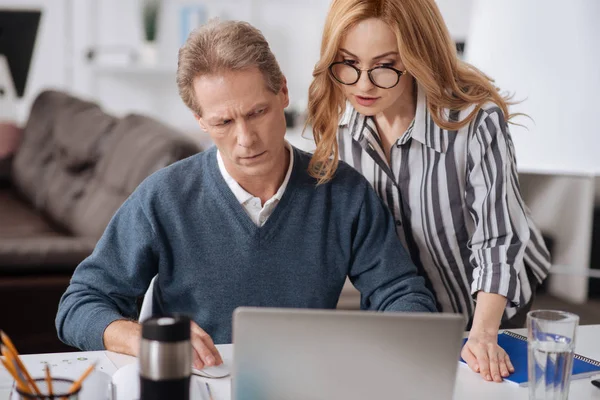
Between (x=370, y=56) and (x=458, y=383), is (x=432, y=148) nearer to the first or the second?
(x=370, y=56)

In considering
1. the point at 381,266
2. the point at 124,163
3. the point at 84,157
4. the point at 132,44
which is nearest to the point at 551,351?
the point at 381,266

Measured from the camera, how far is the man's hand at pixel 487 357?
1.25 m

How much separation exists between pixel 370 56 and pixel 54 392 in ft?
2.76

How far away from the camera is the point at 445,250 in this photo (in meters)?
1.64

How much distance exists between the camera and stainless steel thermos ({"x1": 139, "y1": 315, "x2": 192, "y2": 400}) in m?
0.83

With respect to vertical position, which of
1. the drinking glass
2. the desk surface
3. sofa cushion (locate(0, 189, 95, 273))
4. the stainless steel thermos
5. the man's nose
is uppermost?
the man's nose

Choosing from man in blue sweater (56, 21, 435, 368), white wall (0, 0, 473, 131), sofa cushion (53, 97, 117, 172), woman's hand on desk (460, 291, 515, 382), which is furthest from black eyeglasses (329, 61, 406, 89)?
white wall (0, 0, 473, 131)

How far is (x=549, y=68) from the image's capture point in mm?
2637

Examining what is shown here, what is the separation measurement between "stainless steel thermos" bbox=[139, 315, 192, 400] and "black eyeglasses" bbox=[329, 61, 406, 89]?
76cm

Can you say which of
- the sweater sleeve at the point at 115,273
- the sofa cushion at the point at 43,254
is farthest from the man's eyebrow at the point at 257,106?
the sofa cushion at the point at 43,254

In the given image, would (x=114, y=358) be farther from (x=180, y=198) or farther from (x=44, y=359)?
(x=180, y=198)

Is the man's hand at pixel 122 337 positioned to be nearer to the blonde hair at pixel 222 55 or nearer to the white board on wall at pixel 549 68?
the blonde hair at pixel 222 55

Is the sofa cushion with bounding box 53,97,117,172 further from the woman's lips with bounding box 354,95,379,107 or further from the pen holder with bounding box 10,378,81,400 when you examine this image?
the pen holder with bounding box 10,378,81,400

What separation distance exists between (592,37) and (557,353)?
1779 millimetres
